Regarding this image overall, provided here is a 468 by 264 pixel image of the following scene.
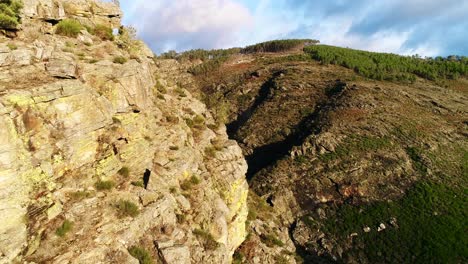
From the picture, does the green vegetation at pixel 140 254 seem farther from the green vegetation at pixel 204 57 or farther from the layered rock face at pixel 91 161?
the green vegetation at pixel 204 57

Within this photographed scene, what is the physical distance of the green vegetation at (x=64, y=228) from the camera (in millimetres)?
13683

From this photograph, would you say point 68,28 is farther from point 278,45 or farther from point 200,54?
point 278,45

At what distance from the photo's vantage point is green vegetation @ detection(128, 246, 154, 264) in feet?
48.0

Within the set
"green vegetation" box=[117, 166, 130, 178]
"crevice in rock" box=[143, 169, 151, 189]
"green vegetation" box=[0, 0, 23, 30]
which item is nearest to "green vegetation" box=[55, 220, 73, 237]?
"green vegetation" box=[117, 166, 130, 178]

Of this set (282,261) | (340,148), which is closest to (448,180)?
(340,148)

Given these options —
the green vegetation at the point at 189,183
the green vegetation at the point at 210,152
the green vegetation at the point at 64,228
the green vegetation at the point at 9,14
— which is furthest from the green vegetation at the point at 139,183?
the green vegetation at the point at 9,14

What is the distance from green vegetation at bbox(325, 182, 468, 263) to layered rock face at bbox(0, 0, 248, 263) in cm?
1995

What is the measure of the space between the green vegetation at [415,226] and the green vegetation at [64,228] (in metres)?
31.1

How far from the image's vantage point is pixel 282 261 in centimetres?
3075

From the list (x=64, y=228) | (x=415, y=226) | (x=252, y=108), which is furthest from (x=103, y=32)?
(x=252, y=108)

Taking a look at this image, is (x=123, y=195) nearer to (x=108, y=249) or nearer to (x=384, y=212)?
(x=108, y=249)

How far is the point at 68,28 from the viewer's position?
20344 millimetres

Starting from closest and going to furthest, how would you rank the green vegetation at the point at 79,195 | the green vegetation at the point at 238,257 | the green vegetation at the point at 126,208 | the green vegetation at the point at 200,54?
the green vegetation at the point at 79,195 < the green vegetation at the point at 126,208 < the green vegetation at the point at 238,257 < the green vegetation at the point at 200,54

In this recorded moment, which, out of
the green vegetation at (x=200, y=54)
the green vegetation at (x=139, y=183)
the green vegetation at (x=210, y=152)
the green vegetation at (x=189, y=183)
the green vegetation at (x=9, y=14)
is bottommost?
the green vegetation at (x=189, y=183)
